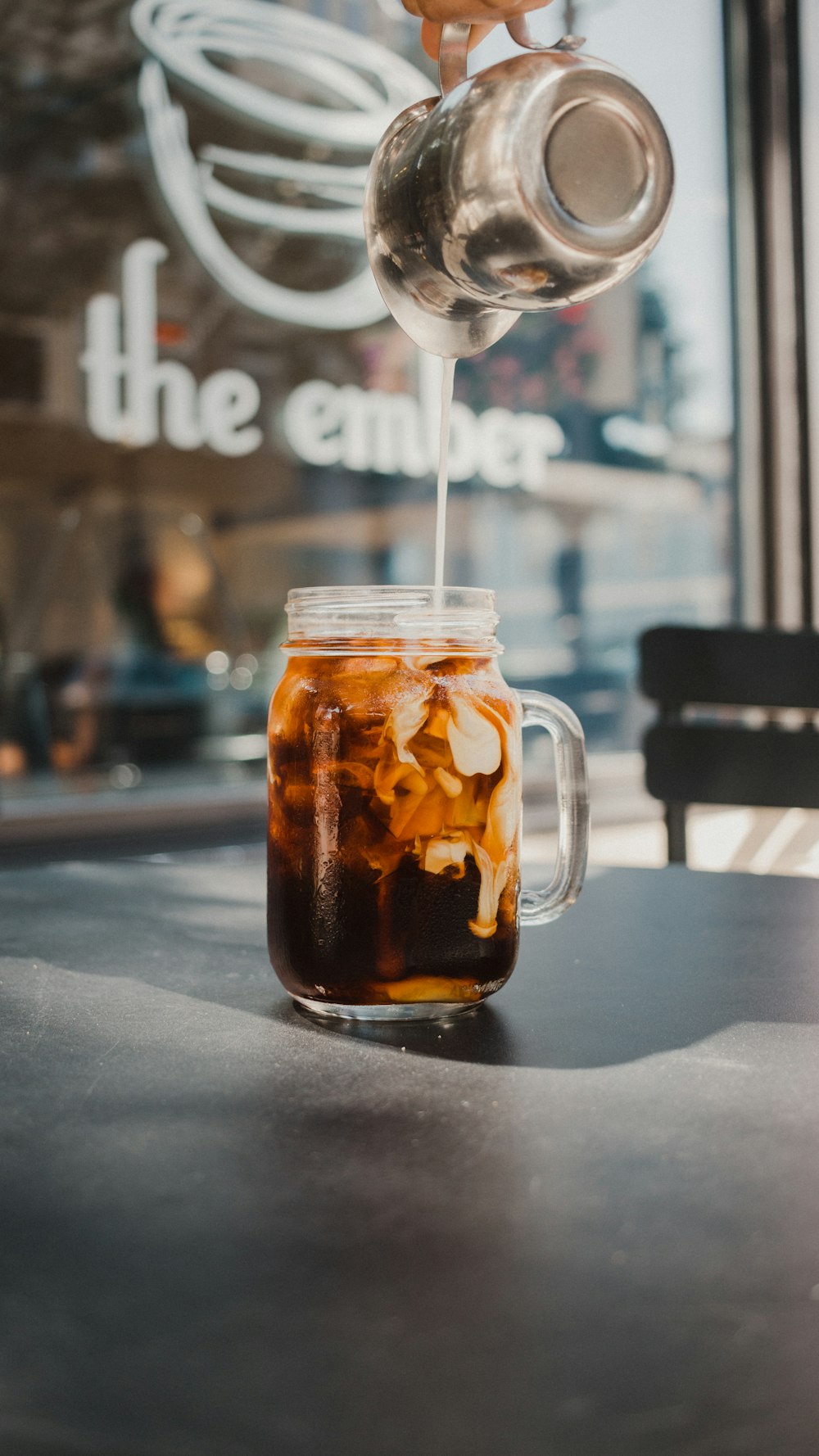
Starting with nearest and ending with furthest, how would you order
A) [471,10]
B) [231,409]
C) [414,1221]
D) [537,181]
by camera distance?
1. [414,1221]
2. [537,181]
3. [471,10]
4. [231,409]

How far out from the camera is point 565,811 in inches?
24.2

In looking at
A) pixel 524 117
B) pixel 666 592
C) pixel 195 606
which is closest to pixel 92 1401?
pixel 524 117

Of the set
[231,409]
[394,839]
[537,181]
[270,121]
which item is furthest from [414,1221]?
[270,121]

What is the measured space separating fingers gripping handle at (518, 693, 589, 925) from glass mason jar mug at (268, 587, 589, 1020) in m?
0.05

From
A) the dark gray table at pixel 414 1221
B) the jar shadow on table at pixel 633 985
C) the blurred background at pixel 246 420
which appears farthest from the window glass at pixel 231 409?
the dark gray table at pixel 414 1221

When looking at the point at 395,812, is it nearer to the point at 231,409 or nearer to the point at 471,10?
the point at 471,10

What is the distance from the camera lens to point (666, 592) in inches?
122

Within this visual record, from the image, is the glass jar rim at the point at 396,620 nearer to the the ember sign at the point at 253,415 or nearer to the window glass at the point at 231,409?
the window glass at the point at 231,409

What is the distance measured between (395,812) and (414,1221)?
0.68ft

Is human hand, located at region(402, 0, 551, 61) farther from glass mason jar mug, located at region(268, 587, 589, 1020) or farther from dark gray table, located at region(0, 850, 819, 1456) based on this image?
dark gray table, located at region(0, 850, 819, 1456)

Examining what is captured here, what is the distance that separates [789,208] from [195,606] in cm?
177

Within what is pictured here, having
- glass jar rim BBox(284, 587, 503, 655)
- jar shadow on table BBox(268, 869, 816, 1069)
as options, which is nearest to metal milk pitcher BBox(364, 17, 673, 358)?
glass jar rim BBox(284, 587, 503, 655)

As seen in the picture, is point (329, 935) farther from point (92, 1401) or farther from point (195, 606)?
point (195, 606)

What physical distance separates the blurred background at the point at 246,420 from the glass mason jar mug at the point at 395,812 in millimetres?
1614
